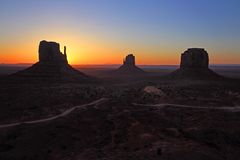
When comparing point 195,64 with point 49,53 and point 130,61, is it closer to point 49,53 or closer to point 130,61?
point 49,53

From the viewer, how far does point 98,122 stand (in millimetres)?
36000

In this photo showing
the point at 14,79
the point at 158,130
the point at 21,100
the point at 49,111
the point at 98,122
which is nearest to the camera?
the point at 158,130

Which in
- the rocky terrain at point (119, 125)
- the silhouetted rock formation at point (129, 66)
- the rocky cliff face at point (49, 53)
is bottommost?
the rocky terrain at point (119, 125)

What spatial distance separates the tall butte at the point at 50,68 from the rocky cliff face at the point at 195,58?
30671mm

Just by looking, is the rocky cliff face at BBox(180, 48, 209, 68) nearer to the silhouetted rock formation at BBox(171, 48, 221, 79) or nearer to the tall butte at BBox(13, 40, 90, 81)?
the silhouetted rock formation at BBox(171, 48, 221, 79)

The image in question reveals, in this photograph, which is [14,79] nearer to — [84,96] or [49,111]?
[84,96]

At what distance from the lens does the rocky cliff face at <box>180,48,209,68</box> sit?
290 ft

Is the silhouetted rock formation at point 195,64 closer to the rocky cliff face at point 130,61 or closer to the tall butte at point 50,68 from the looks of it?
the tall butte at point 50,68

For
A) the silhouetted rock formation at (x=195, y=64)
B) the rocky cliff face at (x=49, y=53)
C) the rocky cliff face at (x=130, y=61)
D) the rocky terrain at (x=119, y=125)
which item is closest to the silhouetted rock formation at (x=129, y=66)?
the rocky cliff face at (x=130, y=61)

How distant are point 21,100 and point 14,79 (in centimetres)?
2958

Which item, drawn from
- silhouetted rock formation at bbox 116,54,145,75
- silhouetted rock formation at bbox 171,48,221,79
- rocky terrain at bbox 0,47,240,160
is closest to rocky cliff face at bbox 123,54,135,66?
silhouetted rock formation at bbox 116,54,145,75

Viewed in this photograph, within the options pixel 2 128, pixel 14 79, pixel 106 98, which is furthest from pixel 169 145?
pixel 14 79

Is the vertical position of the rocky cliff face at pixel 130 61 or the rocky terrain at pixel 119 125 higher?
the rocky cliff face at pixel 130 61

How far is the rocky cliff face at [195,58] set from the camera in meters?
88.3
